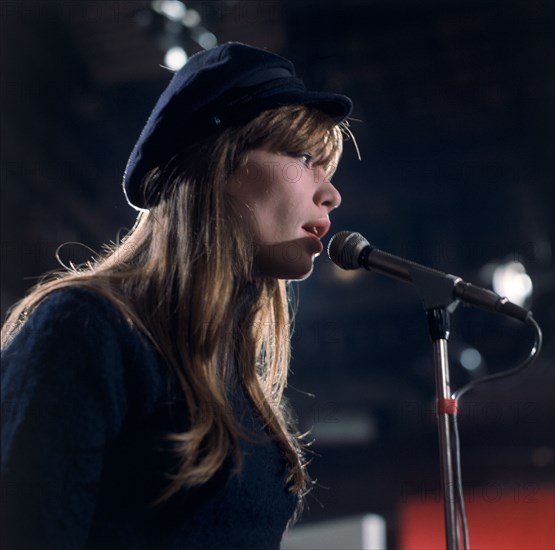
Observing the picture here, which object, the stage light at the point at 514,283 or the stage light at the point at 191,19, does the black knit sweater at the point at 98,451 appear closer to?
the stage light at the point at 191,19

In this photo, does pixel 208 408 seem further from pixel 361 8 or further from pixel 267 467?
pixel 361 8

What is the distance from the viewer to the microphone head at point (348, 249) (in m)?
1.25

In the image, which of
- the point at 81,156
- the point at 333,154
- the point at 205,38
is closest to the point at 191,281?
the point at 333,154

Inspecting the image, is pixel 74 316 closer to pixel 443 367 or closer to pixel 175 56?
pixel 443 367

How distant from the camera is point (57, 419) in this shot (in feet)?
2.82

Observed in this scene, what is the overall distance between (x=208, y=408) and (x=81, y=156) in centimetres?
319

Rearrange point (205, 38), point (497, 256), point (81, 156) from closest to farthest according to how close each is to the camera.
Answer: point (205, 38)
point (81, 156)
point (497, 256)

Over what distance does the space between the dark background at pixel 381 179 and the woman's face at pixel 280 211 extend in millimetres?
1500

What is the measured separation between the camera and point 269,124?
1.27 meters

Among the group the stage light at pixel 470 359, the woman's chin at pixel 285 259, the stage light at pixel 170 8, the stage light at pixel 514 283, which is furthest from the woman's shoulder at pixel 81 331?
the stage light at pixel 470 359

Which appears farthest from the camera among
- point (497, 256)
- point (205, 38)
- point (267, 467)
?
point (497, 256)

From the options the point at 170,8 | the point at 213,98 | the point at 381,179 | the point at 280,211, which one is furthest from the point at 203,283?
the point at 381,179

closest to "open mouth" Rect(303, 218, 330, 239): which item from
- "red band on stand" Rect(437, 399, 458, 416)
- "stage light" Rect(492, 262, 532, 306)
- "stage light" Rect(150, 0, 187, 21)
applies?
"red band on stand" Rect(437, 399, 458, 416)

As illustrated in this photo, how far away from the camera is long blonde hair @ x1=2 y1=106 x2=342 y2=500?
1.03 meters
